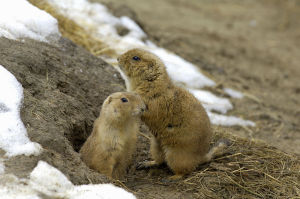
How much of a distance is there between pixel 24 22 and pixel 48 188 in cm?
366

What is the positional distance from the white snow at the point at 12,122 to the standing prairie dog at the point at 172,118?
153cm

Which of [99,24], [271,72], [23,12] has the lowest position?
[271,72]

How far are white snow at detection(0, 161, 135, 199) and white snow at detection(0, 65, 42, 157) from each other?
299 mm

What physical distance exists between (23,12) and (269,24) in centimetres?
1210

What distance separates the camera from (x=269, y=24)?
658 inches

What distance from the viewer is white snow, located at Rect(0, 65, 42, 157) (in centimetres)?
422

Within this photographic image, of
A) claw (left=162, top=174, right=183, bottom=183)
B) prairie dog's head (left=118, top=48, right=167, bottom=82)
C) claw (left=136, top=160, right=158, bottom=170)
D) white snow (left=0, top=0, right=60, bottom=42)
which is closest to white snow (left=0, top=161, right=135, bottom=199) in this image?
claw (left=162, top=174, right=183, bottom=183)

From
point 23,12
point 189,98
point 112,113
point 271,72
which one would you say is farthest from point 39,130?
point 271,72

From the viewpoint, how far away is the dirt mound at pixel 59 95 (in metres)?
4.39

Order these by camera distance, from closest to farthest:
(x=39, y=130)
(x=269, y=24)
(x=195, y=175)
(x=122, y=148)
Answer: (x=39, y=130), (x=122, y=148), (x=195, y=175), (x=269, y=24)

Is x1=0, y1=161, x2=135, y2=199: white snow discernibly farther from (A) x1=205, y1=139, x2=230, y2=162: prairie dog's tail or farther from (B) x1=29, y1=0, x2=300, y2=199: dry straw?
(A) x1=205, y1=139, x2=230, y2=162: prairie dog's tail

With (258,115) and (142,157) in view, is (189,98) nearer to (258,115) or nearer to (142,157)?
(142,157)

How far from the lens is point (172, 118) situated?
5297mm

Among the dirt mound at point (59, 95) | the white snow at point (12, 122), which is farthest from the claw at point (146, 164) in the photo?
the white snow at point (12, 122)
